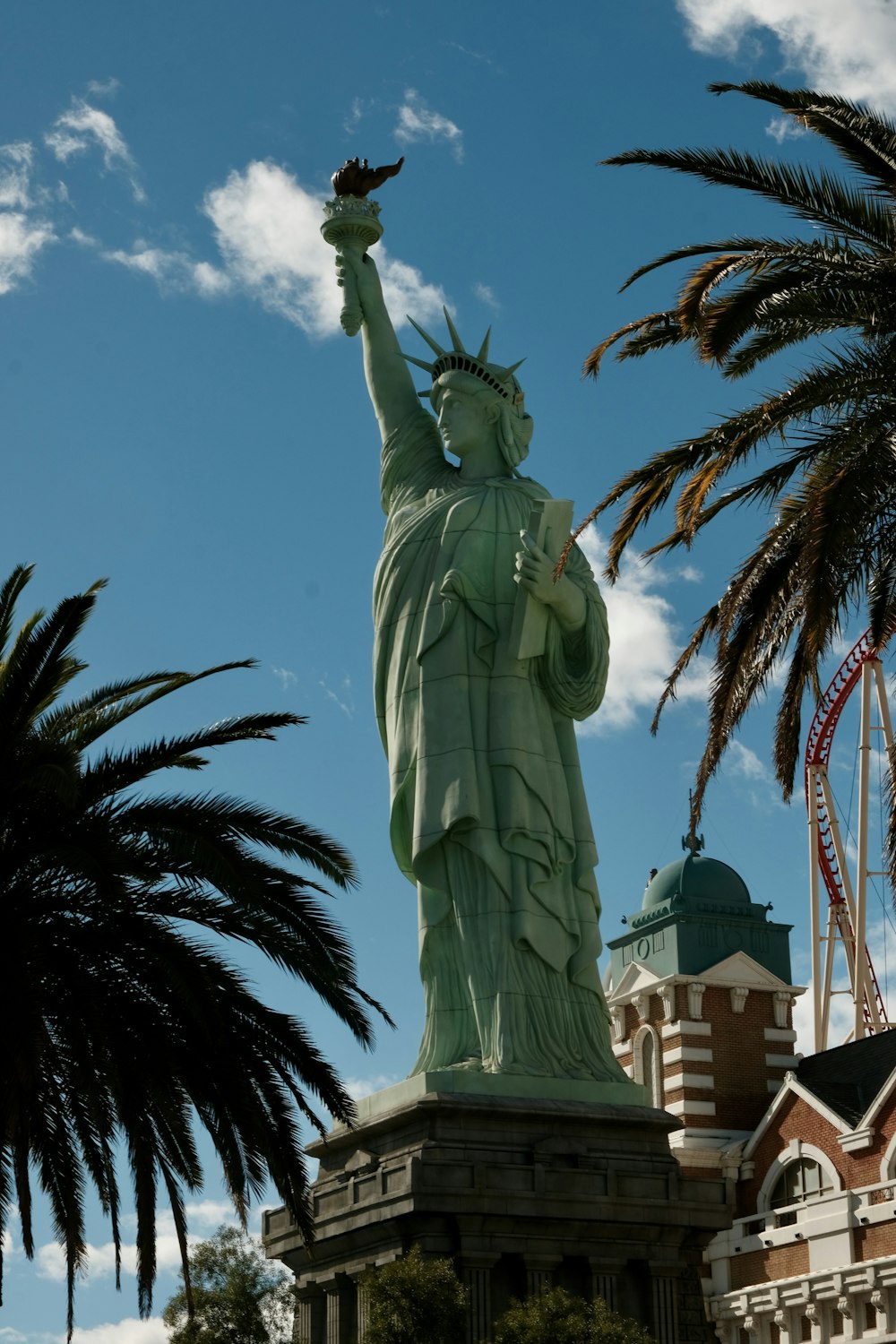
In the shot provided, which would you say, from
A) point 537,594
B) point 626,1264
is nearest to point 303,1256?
point 626,1264

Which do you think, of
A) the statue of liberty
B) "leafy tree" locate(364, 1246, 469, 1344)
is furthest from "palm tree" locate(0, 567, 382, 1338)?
the statue of liberty

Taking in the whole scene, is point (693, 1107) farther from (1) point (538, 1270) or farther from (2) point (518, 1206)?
(2) point (518, 1206)

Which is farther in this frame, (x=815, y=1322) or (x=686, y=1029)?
(x=686, y=1029)

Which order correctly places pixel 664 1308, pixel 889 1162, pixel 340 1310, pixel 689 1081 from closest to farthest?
1. pixel 664 1308
2. pixel 340 1310
3. pixel 889 1162
4. pixel 689 1081

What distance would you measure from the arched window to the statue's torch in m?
11.5

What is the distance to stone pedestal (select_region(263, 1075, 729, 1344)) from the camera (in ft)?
56.1

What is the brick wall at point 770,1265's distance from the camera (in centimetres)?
2370

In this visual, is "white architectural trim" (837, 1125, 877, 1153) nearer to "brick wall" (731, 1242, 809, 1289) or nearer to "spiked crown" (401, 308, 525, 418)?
"brick wall" (731, 1242, 809, 1289)

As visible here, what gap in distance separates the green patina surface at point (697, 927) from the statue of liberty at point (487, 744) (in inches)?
327

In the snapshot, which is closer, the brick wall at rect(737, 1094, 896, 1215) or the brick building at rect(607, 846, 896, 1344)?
the brick building at rect(607, 846, 896, 1344)

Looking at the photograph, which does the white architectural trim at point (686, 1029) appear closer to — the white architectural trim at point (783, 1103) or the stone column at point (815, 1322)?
the white architectural trim at point (783, 1103)

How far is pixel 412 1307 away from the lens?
14227mm

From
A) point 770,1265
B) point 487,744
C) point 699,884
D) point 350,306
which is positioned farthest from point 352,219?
point 770,1265

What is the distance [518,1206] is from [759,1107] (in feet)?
35.4
